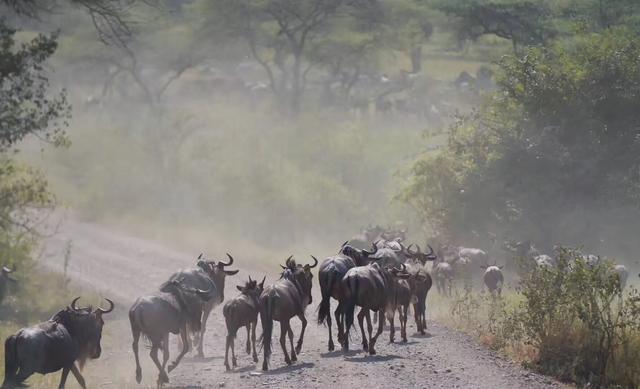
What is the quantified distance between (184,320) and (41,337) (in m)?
2.78

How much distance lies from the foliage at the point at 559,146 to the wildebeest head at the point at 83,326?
1725 centimetres

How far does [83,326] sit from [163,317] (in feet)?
4.00

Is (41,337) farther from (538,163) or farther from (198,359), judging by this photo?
(538,163)

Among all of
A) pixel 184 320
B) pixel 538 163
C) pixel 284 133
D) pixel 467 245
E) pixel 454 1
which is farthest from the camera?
pixel 284 133

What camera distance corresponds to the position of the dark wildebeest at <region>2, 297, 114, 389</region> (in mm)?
13844

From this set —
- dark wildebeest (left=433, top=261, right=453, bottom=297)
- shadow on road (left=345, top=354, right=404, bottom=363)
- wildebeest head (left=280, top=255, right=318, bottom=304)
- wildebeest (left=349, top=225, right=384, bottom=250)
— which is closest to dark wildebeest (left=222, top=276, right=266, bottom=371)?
wildebeest head (left=280, top=255, right=318, bottom=304)

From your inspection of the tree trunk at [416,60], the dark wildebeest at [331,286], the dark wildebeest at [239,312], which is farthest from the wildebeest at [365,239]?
the tree trunk at [416,60]

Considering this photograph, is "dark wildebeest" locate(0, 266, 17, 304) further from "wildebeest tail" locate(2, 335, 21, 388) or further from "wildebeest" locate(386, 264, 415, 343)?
"wildebeest tail" locate(2, 335, 21, 388)

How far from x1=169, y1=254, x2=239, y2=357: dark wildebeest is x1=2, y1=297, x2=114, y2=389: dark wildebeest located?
2.53m

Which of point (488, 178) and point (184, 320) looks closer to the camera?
point (184, 320)

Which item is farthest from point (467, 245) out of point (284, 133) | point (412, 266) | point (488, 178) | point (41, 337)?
point (284, 133)

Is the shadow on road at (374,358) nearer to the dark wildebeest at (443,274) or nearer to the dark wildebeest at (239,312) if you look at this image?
the dark wildebeest at (239,312)

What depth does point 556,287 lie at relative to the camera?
1650 cm

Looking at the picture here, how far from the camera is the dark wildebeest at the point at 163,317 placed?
1539cm
